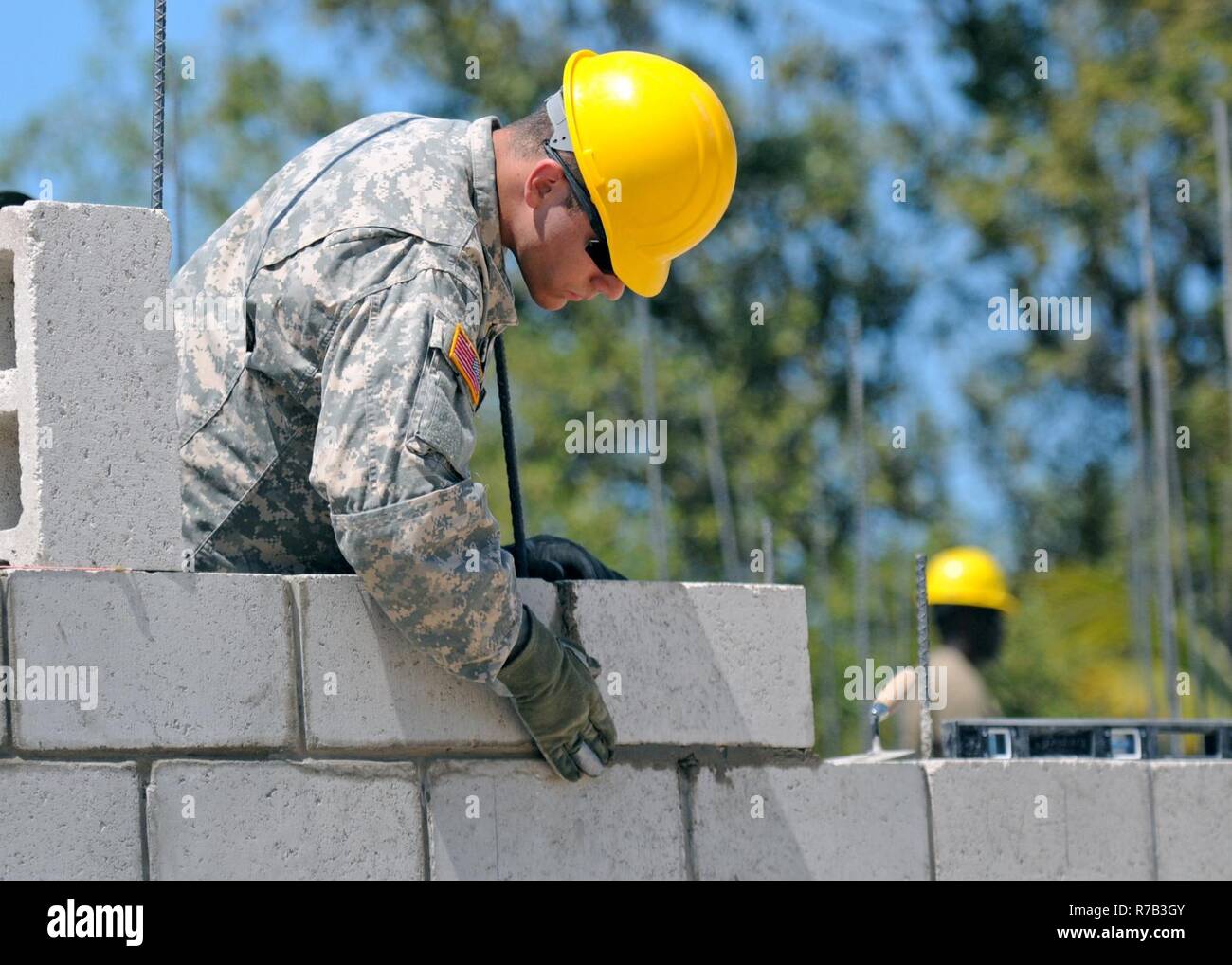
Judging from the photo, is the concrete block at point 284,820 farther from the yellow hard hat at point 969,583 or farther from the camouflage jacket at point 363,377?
the yellow hard hat at point 969,583

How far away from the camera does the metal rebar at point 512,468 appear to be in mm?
4469

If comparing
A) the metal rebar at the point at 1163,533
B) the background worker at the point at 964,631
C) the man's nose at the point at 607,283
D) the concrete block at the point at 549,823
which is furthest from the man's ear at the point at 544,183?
the metal rebar at the point at 1163,533

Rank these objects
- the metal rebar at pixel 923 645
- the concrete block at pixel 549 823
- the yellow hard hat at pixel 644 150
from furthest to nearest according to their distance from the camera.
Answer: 1. the metal rebar at pixel 923 645
2. the yellow hard hat at pixel 644 150
3. the concrete block at pixel 549 823

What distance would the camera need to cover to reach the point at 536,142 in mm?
4262

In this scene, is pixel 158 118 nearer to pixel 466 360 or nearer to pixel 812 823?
pixel 466 360

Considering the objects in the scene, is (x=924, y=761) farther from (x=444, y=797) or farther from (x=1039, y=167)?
(x=1039, y=167)

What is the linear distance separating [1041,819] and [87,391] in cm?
278

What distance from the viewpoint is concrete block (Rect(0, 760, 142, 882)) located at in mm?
3617

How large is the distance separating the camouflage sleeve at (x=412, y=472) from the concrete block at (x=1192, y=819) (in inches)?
94.3

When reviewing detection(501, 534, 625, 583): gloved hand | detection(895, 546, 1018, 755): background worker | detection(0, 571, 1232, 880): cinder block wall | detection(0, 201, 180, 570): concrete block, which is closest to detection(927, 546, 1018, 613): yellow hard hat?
detection(895, 546, 1018, 755): background worker

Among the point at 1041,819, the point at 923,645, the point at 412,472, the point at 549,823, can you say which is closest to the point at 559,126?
the point at 412,472

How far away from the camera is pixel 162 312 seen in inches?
152

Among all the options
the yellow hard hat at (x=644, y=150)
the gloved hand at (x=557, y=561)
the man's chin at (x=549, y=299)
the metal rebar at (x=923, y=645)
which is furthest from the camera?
the metal rebar at (x=923, y=645)
